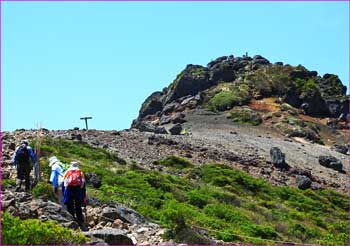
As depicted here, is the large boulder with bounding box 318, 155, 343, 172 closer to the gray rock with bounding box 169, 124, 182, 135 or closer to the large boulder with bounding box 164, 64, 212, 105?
the gray rock with bounding box 169, 124, 182, 135

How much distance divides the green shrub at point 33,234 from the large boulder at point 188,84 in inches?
2759

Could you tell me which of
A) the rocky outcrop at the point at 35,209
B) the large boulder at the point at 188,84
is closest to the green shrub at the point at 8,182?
the rocky outcrop at the point at 35,209

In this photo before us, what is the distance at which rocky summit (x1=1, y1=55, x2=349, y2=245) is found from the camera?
13785mm

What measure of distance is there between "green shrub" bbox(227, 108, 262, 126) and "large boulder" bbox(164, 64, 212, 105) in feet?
39.2

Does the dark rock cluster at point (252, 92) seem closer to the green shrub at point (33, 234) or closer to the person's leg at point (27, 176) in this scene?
the person's leg at point (27, 176)

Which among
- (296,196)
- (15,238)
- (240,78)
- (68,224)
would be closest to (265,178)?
(296,196)

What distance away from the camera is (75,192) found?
1304 cm

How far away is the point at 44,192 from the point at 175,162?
20858 mm

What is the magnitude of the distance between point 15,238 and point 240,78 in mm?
74252

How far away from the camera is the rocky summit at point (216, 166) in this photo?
13.8 metres

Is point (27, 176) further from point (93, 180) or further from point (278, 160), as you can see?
point (278, 160)

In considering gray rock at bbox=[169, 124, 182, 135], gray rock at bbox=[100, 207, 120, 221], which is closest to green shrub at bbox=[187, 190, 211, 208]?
gray rock at bbox=[100, 207, 120, 221]

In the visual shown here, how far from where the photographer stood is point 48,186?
14.2 m

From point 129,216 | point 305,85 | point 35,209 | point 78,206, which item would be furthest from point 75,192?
point 305,85
